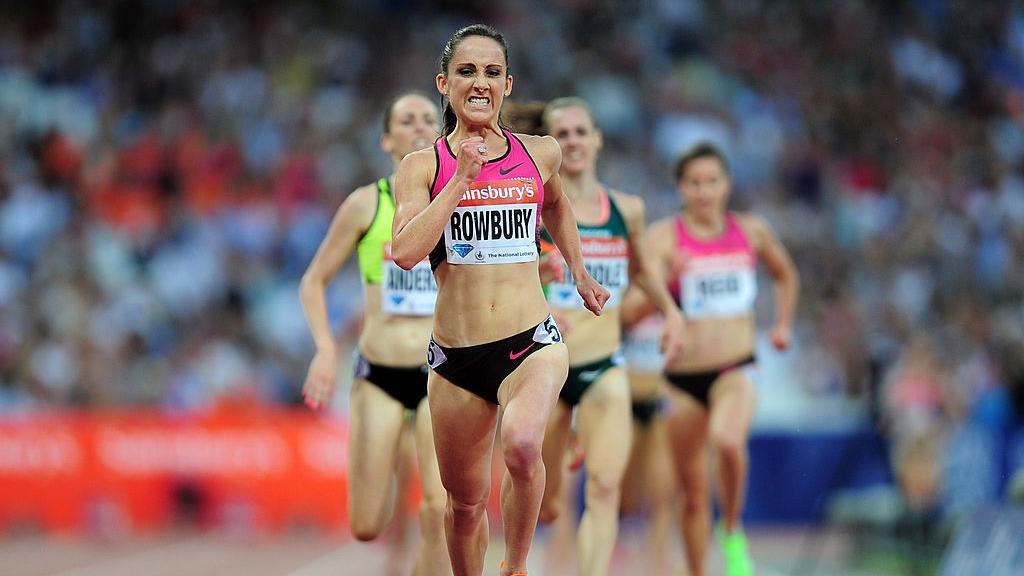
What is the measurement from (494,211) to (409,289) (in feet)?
6.19

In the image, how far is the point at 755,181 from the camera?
17797 mm

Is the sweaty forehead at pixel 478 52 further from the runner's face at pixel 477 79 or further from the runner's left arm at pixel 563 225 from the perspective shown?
the runner's left arm at pixel 563 225

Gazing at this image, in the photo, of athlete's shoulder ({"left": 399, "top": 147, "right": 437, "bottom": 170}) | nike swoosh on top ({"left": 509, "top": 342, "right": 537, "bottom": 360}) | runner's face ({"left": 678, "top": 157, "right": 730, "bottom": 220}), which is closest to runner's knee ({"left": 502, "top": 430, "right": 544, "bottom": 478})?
nike swoosh on top ({"left": 509, "top": 342, "right": 537, "bottom": 360})

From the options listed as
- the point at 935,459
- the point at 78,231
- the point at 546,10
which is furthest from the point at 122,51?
the point at 935,459

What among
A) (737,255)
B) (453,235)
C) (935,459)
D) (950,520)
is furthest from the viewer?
(935,459)

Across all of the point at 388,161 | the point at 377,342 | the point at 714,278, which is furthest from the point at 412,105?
the point at 388,161

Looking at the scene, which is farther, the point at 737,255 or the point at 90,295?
the point at 90,295

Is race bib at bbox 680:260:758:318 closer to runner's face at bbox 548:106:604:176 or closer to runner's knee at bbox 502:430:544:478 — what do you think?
runner's face at bbox 548:106:604:176

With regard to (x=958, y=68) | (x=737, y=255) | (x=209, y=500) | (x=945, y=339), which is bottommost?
(x=209, y=500)

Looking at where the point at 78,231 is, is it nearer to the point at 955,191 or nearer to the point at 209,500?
the point at 209,500

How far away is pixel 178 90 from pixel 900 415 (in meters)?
10.6

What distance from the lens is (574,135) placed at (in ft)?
26.5

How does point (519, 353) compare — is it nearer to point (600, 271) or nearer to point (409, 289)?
point (409, 289)

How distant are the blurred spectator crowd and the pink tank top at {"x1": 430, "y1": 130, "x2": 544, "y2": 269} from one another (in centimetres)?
901
